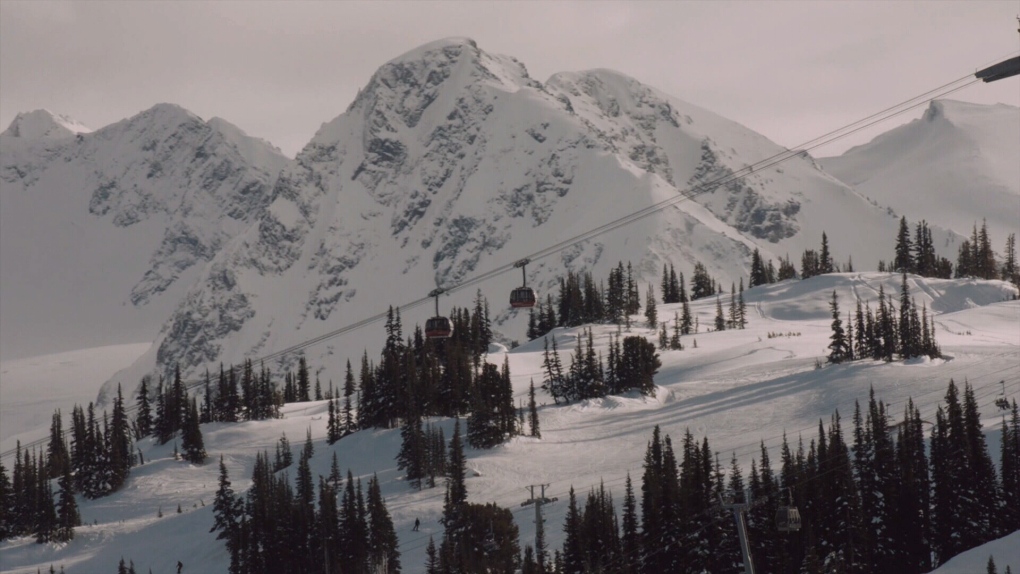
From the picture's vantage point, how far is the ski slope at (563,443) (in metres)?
126

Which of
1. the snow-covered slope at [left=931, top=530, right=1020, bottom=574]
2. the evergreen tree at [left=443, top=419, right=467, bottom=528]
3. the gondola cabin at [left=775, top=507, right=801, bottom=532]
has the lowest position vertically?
the snow-covered slope at [left=931, top=530, right=1020, bottom=574]

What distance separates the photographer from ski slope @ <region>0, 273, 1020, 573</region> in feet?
415

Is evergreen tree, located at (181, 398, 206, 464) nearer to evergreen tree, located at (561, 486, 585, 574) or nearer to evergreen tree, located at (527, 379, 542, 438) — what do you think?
evergreen tree, located at (527, 379, 542, 438)

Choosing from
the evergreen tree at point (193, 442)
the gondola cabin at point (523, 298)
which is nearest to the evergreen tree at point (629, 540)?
the gondola cabin at point (523, 298)

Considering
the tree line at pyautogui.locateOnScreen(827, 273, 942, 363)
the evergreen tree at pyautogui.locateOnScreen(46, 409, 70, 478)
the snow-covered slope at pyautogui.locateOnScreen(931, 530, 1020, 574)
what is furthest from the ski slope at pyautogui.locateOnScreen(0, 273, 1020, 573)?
the snow-covered slope at pyautogui.locateOnScreen(931, 530, 1020, 574)

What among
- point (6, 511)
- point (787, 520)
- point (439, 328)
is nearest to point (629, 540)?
point (439, 328)

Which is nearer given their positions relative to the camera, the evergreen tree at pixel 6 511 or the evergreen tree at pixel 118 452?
the evergreen tree at pixel 6 511

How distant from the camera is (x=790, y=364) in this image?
16438cm

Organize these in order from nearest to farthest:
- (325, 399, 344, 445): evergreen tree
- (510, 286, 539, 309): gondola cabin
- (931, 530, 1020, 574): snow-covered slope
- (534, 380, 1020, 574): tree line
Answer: (931, 530, 1020, 574): snow-covered slope, (534, 380, 1020, 574): tree line, (510, 286, 539, 309): gondola cabin, (325, 399, 344, 445): evergreen tree

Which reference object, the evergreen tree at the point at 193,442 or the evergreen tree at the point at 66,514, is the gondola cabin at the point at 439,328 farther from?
the evergreen tree at the point at 193,442

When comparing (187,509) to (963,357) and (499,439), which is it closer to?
(499,439)

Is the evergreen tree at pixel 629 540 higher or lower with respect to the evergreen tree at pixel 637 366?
lower

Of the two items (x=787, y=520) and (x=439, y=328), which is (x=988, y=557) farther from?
(x=439, y=328)

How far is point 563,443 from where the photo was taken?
14162 cm
